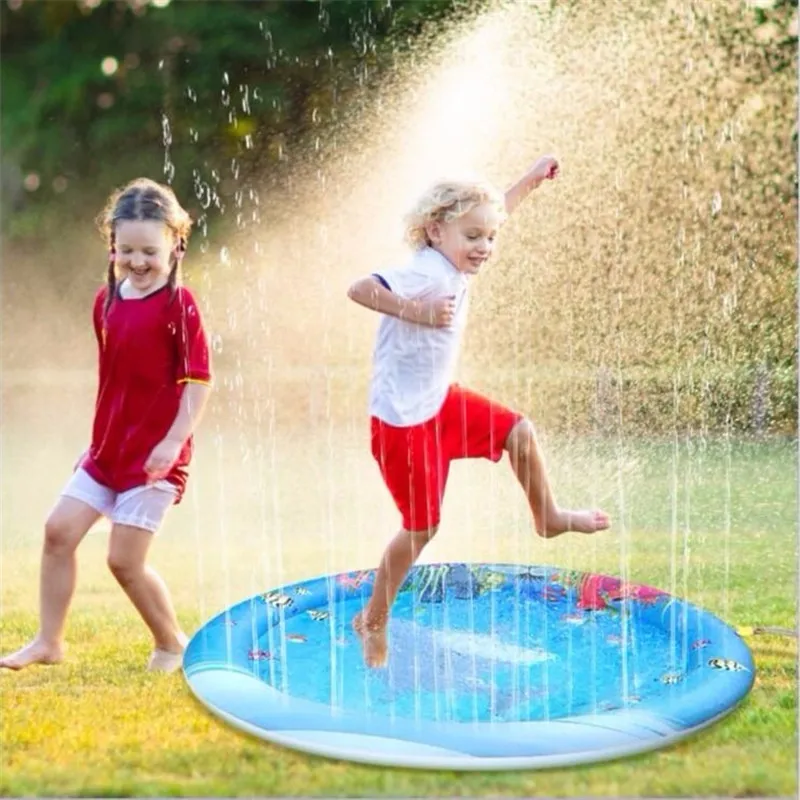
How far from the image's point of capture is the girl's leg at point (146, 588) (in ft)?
10.2

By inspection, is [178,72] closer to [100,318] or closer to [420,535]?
[100,318]

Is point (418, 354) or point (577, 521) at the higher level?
point (418, 354)

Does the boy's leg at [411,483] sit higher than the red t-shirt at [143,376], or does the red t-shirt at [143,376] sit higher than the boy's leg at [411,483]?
the red t-shirt at [143,376]

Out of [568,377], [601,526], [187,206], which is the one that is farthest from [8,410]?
[601,526]

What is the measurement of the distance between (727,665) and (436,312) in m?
1.20

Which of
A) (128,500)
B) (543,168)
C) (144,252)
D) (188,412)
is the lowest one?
(128,500)

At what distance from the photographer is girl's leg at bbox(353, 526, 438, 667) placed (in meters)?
3.03

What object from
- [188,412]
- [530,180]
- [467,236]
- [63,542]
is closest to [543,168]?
[530,180]

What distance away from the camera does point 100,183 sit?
7.85 metres

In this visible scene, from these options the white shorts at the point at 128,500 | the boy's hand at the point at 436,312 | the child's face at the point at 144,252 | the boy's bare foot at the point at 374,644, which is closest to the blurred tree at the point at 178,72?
the child's face at the point at 144,252

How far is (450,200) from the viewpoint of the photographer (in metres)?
3.04

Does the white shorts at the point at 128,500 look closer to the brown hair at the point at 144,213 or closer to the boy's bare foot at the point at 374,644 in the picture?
the brown hair at the point at 144,213

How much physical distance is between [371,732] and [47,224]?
19.2 feet

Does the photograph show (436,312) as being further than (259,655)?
No
